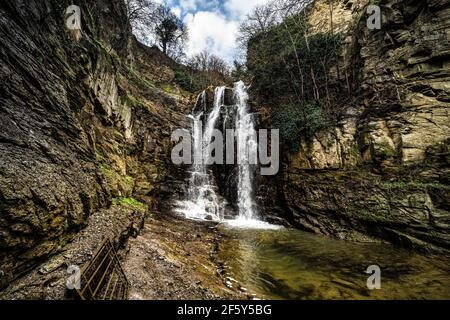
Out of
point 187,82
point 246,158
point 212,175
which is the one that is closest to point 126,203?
point 212,175

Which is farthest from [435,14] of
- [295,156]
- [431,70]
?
[295,156]

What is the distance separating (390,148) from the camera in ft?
28.3

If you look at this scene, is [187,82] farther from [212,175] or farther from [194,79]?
[212,175]

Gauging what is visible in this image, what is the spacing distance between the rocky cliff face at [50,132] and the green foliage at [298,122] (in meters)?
8.19

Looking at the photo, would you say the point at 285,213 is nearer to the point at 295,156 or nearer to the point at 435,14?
the point at 295,156

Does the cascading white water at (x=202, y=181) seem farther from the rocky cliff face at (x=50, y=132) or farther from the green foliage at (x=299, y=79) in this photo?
the rocky cliff face at (x=50, y=132)

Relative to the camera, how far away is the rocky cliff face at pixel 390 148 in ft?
24.5

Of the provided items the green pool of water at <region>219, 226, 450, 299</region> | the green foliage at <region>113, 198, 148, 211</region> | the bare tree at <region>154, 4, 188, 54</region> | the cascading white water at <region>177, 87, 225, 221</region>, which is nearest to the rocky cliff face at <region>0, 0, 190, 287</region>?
the green foliage at <region>113, 198, 148, 211</region>

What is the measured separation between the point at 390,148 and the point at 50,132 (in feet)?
35.1

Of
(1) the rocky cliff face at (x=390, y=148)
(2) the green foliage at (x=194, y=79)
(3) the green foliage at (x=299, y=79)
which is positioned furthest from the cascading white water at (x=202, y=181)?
(2) the green foliage at (x=194, y=79)

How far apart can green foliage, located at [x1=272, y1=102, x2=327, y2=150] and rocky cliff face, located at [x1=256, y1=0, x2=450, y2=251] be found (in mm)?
476

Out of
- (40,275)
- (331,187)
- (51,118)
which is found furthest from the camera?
(331,187)

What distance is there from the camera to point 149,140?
540 inches

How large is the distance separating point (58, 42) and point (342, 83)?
12.3m
